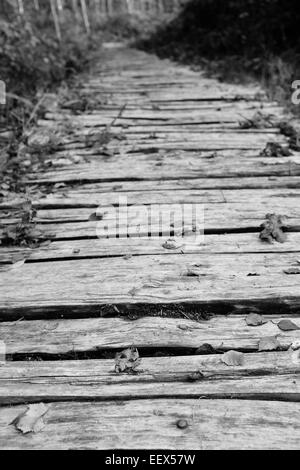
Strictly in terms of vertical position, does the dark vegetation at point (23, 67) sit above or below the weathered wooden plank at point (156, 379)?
above

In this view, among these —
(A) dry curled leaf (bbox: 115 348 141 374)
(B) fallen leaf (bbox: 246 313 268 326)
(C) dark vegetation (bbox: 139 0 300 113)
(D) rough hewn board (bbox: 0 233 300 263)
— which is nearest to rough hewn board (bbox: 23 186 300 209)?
(D) rough hewn board (bbox: 0 233 300 263)

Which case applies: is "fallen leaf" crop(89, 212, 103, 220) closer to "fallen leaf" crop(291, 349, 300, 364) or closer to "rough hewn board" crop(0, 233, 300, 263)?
"rough hewn board" crop(0, 233, 300, 263)

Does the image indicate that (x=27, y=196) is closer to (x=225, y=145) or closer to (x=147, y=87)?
(x=225, y=145)

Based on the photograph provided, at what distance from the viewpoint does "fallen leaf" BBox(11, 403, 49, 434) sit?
1556mm

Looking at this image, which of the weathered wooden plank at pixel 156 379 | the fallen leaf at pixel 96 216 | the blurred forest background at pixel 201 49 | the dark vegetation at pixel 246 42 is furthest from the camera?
the dark vegetation at pixel 246 42

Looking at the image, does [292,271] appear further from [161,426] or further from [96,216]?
[96,216]

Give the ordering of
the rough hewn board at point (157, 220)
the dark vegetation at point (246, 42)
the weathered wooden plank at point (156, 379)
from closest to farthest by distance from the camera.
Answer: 1. the weathered wooden plank at point (156, 379)
2. the rough hewn board at point (157, 220)
3. the dark vegetation at point (246, 42)

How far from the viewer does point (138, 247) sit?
272 cm

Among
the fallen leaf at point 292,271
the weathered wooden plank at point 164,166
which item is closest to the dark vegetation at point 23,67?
the weathered wooden plank at point 164,166

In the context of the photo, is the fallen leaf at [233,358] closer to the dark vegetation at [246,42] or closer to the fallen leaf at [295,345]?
the fallen leaf at [295,345]

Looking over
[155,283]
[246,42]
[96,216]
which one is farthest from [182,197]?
[246,42]

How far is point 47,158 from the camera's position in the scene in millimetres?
4312

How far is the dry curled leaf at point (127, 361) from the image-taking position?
180cm

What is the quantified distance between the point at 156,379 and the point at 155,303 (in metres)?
0.48
